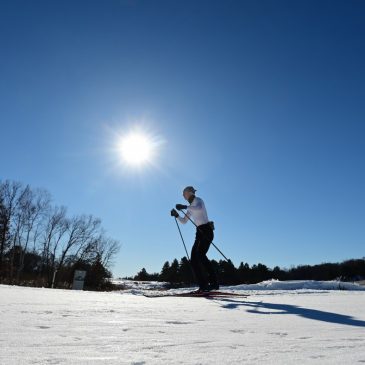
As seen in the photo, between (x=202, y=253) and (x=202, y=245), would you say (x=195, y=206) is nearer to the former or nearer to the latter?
(x=202, y=245)

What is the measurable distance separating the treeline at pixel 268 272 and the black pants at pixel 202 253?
64.0 metres

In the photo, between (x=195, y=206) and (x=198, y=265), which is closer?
(x=198, y=265)

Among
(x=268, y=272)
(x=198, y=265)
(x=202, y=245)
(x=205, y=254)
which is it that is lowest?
(x=198, y=265)

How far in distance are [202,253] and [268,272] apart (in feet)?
277

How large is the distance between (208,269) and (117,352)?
4946 millimetres

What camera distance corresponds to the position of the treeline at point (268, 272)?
248 ft

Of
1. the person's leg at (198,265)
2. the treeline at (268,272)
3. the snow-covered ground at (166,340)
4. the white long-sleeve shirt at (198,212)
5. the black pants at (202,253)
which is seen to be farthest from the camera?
the treeline at (268,272)

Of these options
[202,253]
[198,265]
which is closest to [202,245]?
[202,253]

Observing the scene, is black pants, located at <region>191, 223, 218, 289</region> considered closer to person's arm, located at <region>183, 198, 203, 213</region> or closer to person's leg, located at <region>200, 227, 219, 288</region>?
person's leg, located at <region>200, 227, 219, 288</region>

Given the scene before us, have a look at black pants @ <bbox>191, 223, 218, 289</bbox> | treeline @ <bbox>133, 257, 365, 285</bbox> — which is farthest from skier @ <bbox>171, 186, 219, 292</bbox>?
treeline @ <bbox>133, 257, 365, 285</bbox>

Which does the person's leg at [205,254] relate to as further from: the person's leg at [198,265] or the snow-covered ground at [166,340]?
the snow-covered ground at [166,340]

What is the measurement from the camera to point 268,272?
85188mm

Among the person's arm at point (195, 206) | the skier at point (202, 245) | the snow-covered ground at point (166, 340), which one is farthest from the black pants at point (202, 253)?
the snow-covered ground at point (166, 340)

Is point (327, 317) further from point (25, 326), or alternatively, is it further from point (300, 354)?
point (25, 326)
